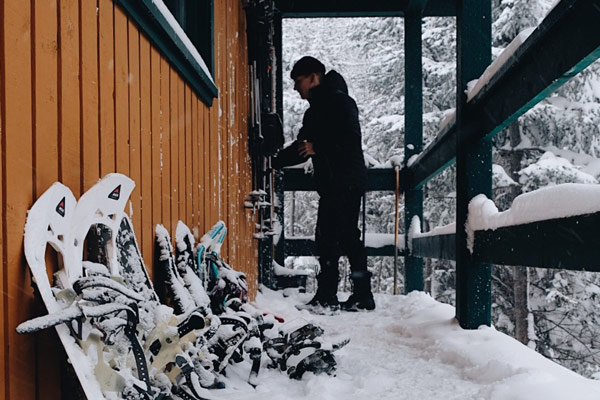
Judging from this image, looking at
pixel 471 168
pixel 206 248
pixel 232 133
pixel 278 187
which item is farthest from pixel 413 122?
pixel 206 248

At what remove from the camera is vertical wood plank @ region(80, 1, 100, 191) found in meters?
1.33

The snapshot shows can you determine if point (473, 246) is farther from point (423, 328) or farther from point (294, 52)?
point (294, 52)

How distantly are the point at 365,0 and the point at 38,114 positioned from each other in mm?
5221

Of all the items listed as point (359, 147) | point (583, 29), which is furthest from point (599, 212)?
point (359, 147)

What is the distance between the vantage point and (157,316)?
150 centimetres

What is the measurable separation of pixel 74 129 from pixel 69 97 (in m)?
0.07

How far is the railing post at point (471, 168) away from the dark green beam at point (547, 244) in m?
0.21

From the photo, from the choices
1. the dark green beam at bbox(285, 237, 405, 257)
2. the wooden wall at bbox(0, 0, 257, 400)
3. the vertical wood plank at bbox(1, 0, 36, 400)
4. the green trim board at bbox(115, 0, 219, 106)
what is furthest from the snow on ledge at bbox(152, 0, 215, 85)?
the dark green beam at bbox(285, 237, 405, 257)

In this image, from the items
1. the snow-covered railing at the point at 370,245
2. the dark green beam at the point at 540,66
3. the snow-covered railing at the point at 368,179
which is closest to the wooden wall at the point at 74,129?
the dark green beam at the point at 540,66

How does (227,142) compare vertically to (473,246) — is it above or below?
above

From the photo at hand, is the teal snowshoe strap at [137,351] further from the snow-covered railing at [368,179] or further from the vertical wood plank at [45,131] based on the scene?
the snow-covered railing at [368,179]

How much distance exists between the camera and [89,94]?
135cm

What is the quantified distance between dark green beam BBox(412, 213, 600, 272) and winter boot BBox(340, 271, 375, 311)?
1619 mm

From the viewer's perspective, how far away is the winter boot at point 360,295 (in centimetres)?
419
